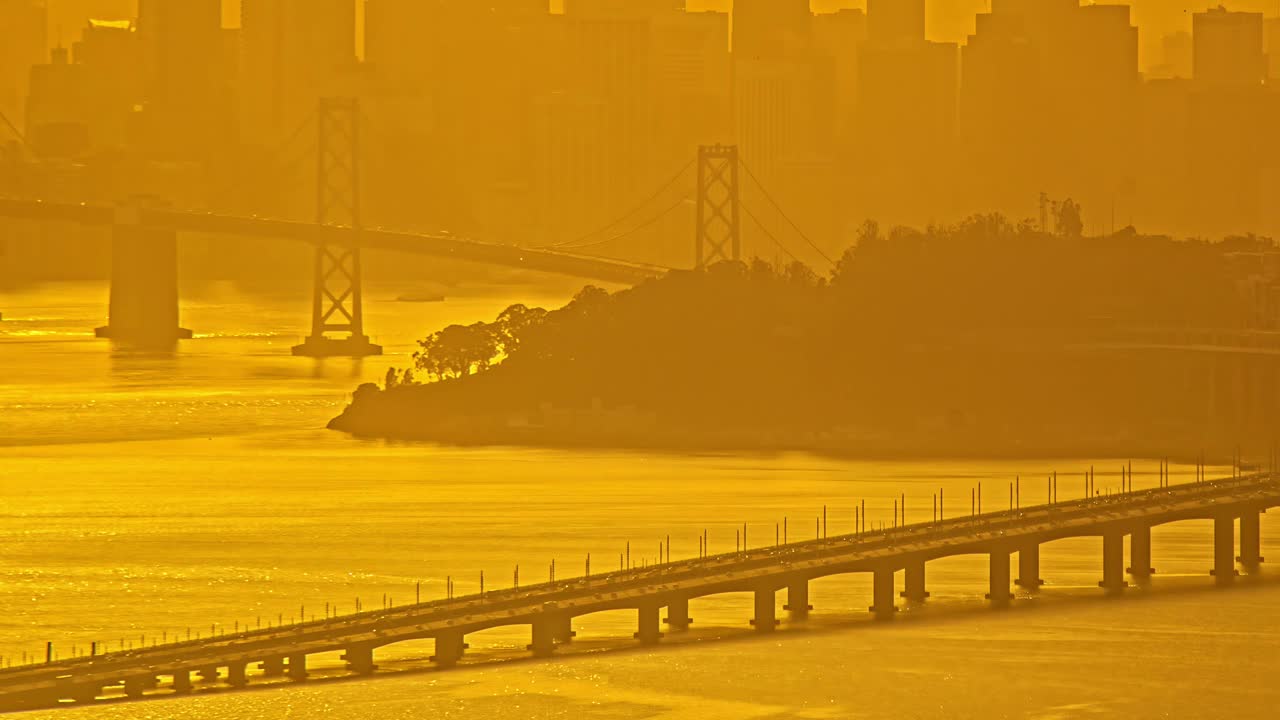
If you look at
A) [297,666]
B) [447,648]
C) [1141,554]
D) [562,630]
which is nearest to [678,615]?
[562,630]

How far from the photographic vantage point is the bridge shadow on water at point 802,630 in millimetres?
28922

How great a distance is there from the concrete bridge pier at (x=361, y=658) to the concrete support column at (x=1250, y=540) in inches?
460

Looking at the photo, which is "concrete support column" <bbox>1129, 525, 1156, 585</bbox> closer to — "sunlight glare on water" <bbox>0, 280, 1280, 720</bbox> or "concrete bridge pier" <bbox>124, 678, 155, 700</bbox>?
"sunlight glare on water" <bbox>0, 280, 1280, 720</bbox>

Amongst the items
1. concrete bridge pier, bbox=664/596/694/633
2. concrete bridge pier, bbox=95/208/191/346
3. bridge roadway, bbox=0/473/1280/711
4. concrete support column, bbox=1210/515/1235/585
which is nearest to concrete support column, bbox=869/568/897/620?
bridge roadway, bbox=0/473/1280/711

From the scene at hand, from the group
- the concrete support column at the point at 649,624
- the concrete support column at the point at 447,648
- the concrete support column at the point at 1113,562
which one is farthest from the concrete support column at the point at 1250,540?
the concrete support column at the point at 447,648

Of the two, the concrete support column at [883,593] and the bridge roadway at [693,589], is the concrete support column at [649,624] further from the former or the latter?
the concrete support column at [883,593]

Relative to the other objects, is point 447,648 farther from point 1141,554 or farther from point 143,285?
point 143,285

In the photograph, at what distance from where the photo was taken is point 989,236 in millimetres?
61250

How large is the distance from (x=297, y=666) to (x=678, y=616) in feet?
14.9

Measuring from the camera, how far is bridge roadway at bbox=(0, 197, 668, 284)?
63.7 metres

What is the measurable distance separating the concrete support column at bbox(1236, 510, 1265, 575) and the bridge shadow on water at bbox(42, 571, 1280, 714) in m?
0.85

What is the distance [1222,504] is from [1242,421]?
51.1ft

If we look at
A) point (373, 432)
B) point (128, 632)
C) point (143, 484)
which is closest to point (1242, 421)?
point (373, 432)

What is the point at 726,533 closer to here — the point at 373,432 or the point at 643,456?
the point at 643,456
